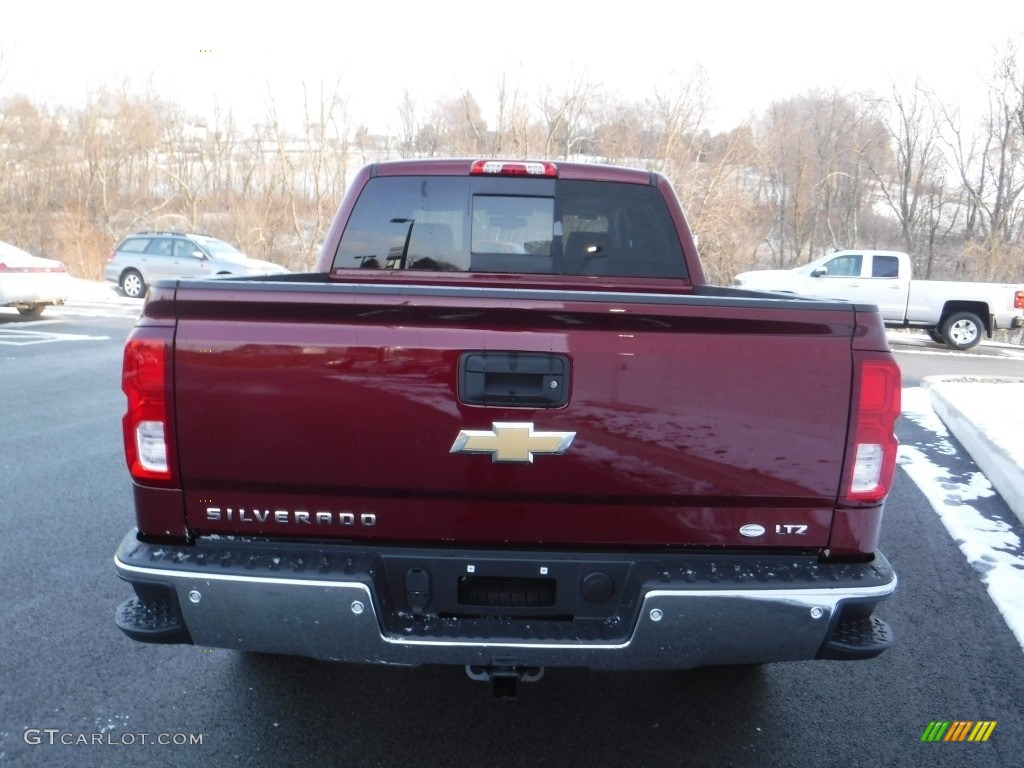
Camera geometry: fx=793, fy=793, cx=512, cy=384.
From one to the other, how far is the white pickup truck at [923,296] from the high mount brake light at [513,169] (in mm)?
14522

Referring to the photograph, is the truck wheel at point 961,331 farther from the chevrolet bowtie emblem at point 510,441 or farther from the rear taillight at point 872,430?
the chevrolet bowtie emblem at point 510,441

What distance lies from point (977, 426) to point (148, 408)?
295 inches

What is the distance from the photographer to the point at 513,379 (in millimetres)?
2322

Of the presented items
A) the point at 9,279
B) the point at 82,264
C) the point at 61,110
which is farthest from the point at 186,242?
the point at 61,110

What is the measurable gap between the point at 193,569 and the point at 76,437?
5707 millimetres

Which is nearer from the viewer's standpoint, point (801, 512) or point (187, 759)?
point (801, 512)

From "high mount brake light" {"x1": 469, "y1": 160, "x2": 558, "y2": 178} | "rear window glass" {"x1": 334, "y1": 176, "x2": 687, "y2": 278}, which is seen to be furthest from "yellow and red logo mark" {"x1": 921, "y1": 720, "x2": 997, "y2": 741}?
"high mount brake light" {"x1": 469, "y1": 160, "x2": 558, "y2": 178}

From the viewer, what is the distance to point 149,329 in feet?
7.76

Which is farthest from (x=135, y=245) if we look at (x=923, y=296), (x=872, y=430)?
(x=872, y=430)

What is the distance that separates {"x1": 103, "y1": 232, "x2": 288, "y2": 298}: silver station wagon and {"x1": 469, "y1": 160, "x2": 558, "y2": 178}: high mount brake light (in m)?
17.3

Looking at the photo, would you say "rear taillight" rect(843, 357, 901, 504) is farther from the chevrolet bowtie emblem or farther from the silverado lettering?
the silverado lettering

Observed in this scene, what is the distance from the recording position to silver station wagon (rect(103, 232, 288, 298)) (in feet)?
66.6

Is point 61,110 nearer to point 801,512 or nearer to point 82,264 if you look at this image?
point 82,264

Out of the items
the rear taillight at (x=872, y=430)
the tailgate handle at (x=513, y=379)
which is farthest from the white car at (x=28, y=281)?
the rear taillight at (x=872, y=430)
